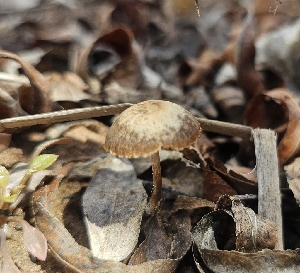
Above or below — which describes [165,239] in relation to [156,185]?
below

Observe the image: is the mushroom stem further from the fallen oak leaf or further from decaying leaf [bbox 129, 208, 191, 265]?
the fallen oak leaf

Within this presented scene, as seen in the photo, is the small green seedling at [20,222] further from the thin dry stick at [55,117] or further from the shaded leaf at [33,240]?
the thin dry stick at [55,117]

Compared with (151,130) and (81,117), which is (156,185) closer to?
(151,130)

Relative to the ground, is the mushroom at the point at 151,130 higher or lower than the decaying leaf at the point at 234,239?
higher

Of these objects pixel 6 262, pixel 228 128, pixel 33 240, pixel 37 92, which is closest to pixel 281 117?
pixel 228 128

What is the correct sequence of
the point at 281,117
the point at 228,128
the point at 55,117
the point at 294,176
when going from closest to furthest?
1. the point at 294,176
2. the point at 55,117
3. the point at 228,128
4. the point at 281,117

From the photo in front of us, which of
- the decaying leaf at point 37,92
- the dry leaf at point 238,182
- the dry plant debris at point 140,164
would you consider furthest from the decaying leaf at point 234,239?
the decaying leaf at point 37,92

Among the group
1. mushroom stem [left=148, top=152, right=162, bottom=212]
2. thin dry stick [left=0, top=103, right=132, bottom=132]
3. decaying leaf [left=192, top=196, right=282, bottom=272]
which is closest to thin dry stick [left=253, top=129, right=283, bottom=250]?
decaying leaf [left=192, top=196, right=282, bottom=272]

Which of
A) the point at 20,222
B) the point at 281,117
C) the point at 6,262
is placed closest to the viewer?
the point at 6,262

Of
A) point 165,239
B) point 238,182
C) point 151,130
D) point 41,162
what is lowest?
point 165,239
